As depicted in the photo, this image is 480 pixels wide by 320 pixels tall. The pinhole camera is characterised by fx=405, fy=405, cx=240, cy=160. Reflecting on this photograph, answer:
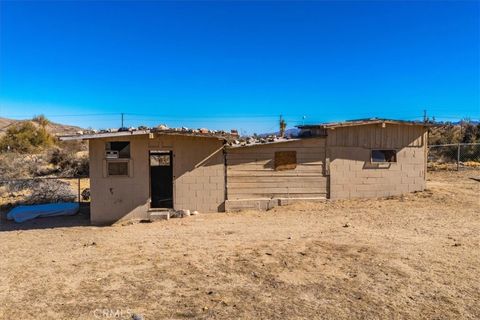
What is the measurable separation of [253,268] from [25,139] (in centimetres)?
3396

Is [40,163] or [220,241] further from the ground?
[40,163]

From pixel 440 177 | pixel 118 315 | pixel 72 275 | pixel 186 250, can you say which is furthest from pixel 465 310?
pixel 440 177

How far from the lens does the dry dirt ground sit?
562 centimetres

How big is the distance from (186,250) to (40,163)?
2042 centimetres

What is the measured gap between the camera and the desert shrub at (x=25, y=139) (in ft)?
111

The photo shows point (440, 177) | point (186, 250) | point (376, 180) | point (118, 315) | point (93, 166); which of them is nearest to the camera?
point (118, 315)

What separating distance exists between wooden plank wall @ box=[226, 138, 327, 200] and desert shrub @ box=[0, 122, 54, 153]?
26123 millimetres

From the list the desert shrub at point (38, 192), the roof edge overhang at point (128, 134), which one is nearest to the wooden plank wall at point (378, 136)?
the roof edge overhang at point (128, 134)

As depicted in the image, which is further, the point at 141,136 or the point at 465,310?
the point at 141,136

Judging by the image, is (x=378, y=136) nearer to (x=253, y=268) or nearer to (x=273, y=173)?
(x=273, y=173)

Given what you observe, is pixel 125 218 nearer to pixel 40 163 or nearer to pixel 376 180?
pixel 376 180

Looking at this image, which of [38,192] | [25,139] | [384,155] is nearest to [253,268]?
[384,155]

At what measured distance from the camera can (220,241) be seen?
31.4 feet
